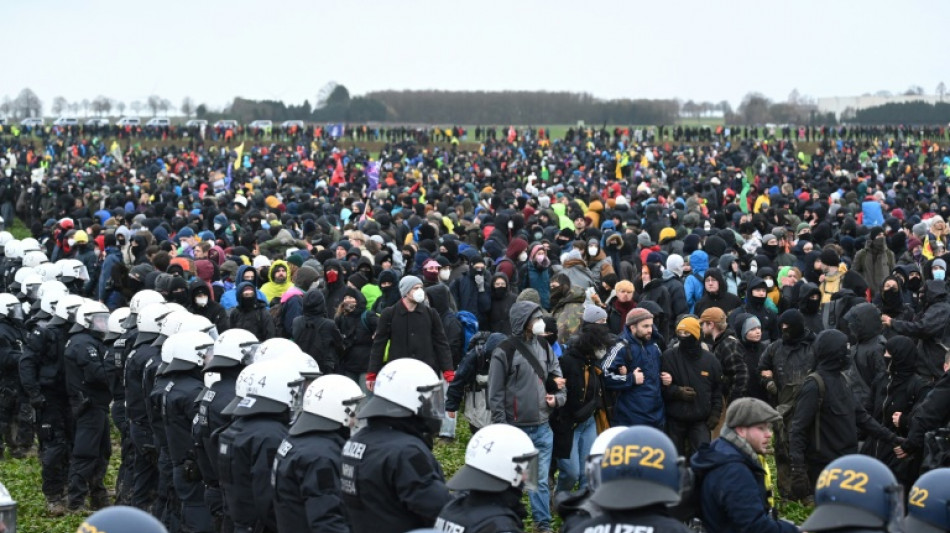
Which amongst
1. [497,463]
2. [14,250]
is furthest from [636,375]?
[14,250]

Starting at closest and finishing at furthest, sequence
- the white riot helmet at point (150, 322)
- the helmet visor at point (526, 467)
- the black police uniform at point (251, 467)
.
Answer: the helmet visor at point (526, 467) → the black police uniform at point (251, 467) → the white riot helmet at point (150, 322)

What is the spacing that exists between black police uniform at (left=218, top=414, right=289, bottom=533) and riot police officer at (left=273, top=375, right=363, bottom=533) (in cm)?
37

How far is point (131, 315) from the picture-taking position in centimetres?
1206

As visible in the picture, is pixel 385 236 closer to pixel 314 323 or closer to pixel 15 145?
pixel 314 323

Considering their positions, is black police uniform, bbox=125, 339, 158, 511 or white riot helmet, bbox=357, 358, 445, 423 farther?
black police uniform, bbox=125, 339, 158, 511

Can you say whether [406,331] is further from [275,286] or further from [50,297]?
[50,297]

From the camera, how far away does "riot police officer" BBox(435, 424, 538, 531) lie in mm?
5918

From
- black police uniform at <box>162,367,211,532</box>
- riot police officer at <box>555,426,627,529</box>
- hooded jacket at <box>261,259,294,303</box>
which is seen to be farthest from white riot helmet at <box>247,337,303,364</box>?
hooded jacket at <box>261,259,294,303</box>

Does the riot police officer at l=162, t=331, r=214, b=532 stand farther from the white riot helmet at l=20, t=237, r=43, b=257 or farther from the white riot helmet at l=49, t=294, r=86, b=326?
the white riot helmet at l=20, t=237, r=43, b=257

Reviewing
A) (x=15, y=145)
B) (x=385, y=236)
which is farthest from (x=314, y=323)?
(x=15, y=145)

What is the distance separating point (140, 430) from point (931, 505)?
7311 mm

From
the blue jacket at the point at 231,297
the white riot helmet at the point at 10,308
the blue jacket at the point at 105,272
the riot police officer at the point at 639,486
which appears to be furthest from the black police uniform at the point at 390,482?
the blue jacket at the point at 105,272

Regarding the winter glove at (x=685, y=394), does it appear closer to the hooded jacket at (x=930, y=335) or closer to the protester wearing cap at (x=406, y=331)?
the hooded jacket at (x=930, y=335)

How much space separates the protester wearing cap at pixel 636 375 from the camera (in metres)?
10.4
